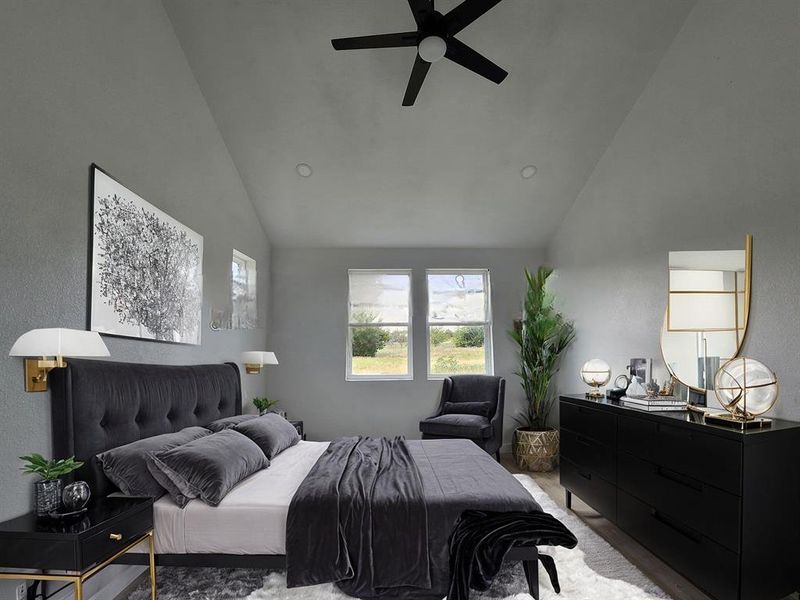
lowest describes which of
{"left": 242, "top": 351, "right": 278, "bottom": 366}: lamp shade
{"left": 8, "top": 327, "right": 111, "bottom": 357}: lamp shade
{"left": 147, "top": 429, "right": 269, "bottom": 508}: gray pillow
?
{"left": 147, "top": 429, "right": 269, "bottom": 508}: gray pillow

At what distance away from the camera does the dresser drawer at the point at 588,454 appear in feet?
11.2

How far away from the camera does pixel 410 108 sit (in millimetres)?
4328

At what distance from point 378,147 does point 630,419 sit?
9.80 feet

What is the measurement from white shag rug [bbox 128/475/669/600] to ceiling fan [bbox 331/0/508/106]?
2.72 metres

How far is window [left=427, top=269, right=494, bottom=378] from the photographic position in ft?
20.1

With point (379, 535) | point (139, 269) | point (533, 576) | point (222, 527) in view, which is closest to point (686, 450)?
point (533, 576)

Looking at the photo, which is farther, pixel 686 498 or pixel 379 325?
pixel 379 325

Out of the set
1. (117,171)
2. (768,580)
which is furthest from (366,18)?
(768,580)

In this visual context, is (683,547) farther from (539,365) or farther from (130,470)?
(539,365)

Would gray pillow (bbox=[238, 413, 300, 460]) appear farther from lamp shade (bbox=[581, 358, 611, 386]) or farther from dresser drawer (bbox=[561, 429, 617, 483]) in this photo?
lamp shade (bbox=[581, 358, 611, 386])

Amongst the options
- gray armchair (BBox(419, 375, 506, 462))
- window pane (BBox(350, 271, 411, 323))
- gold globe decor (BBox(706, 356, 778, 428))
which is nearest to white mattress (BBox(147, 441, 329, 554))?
gold globe decor (BBox(706, 356, 778, 428))

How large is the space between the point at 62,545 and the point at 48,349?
0.70 meters

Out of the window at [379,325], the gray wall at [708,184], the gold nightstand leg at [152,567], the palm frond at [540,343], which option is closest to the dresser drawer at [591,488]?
the gray wall at [708,184]

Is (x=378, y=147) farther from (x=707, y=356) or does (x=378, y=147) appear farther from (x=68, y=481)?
(x=68, y=481)
